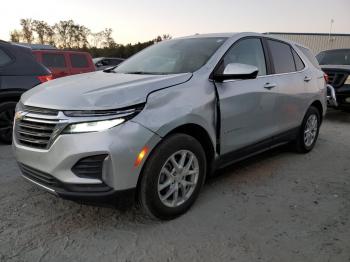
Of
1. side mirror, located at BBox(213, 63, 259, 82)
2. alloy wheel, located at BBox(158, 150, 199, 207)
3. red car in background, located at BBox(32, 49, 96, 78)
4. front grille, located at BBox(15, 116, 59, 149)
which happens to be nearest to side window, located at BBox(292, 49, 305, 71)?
side mirror, located at BBox(213, 63, 259, 82)

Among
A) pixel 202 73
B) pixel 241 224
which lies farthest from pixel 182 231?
pixel 202 73

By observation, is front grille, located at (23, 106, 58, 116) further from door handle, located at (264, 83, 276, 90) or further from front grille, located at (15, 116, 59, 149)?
door handle, located at (264, 83, 276, 90)

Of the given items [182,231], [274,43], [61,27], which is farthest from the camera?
[61,27]

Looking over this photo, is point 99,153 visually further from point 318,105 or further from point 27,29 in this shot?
point 27,29

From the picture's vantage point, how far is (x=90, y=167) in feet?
8.42

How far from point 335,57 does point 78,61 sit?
7.52 m

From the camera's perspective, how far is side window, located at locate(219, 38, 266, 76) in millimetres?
3612

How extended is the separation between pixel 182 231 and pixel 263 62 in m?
2.24

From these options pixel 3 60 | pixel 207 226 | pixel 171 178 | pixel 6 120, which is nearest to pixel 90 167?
pixel 171 178

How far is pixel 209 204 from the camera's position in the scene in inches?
134

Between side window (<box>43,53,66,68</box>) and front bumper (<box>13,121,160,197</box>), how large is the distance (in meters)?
8.57

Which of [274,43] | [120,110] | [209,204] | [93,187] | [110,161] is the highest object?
[274,43]

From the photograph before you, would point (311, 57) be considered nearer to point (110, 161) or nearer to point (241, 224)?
point (241, 224)

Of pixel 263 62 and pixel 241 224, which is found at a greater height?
pixel 263 62
